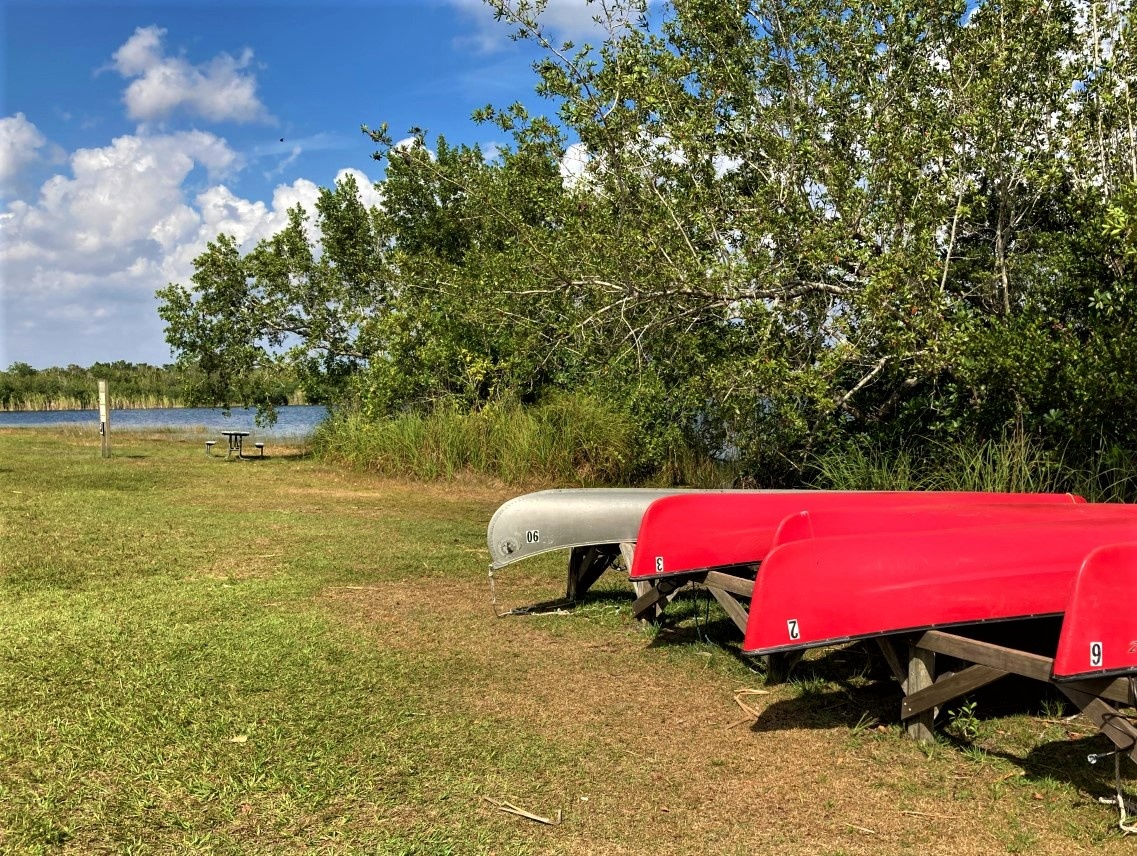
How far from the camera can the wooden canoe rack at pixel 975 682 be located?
2.86 metres

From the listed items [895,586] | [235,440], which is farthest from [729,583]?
[235,440]

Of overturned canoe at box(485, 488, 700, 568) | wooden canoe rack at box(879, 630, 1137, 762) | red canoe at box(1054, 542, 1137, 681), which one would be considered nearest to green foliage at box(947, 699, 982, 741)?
wooden canoe rack at box(879, 630, 1137, 762)

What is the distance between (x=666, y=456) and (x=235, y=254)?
9.12 meters

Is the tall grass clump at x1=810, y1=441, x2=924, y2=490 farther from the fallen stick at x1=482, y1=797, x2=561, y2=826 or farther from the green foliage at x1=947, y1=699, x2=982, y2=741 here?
the fallen stick at x1=482, y1=797, x2=561, y2=826

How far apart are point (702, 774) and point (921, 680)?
941 millimetres

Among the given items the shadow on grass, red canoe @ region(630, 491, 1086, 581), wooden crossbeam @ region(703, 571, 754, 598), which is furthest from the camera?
red canoe @ region(630, 491, 1086, 581)

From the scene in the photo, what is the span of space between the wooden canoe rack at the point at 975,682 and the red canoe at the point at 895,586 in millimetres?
146

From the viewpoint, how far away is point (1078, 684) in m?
2.93

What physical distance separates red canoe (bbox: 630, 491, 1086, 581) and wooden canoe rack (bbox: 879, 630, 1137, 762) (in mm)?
1011

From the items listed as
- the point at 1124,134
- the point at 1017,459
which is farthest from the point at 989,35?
the point at 1017,459

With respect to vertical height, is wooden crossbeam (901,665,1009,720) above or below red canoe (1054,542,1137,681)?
below

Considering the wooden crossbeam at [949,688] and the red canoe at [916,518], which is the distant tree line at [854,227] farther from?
the wooden crossbeam at [949,688]

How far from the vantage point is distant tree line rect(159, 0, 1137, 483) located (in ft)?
21.8

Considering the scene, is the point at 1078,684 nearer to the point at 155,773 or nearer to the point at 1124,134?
the point at 155,773
